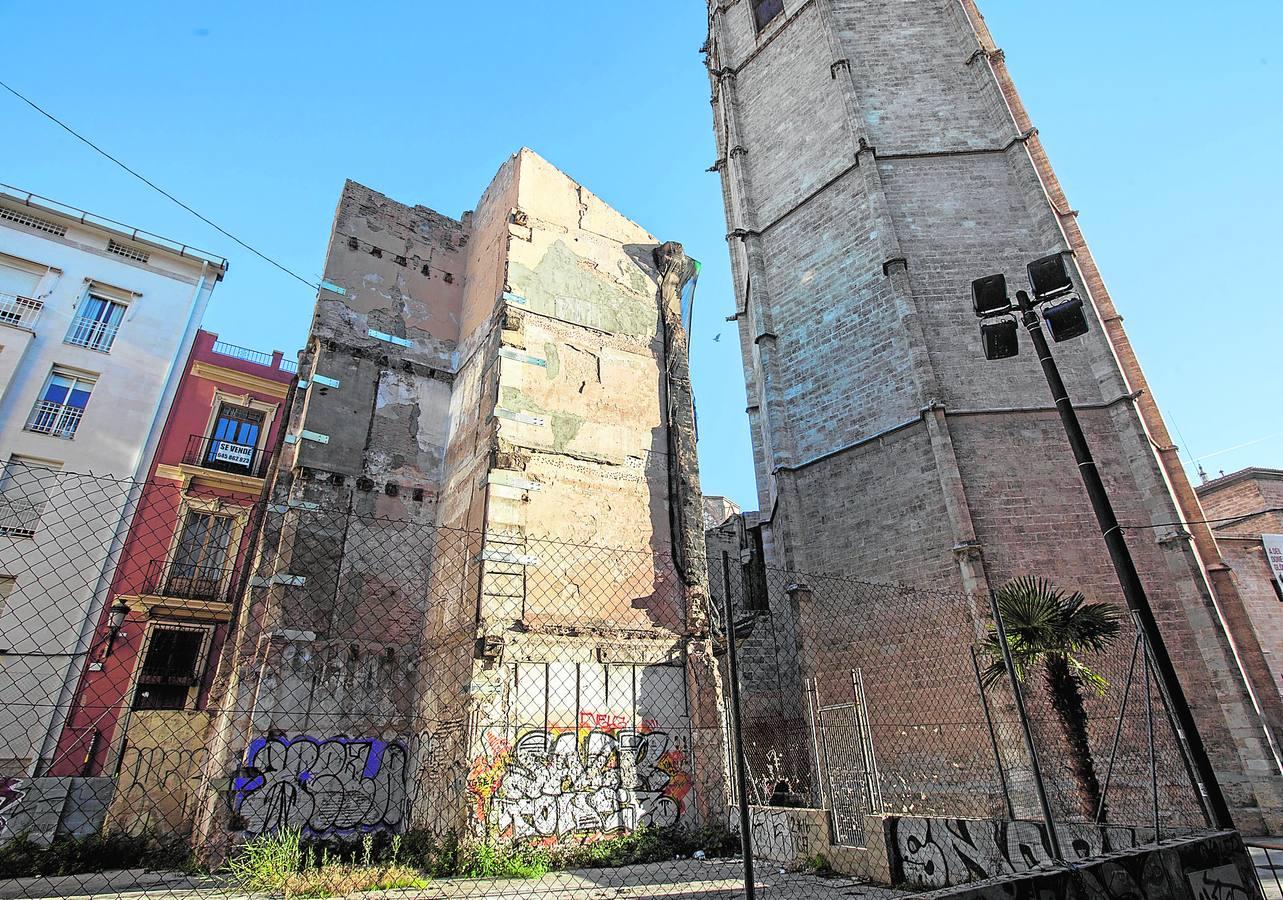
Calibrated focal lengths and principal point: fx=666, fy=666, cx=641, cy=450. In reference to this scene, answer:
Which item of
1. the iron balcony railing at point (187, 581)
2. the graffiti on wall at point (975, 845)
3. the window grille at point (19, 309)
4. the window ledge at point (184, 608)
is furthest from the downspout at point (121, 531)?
the graffiti on wall at point (975, 845)

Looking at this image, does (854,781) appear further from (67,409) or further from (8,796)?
(67,409)

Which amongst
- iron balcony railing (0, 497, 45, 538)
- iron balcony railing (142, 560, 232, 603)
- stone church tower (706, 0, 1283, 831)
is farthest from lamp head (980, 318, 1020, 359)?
iron balcony railing (0, 497, 45, 538)

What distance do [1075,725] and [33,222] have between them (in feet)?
82.5

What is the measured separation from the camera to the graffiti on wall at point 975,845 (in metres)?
6.12

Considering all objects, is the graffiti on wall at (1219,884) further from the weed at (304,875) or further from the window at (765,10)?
the window at (765,10)

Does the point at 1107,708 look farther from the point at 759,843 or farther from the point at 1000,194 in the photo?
the point at 1000,194

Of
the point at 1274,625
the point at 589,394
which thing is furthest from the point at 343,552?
the point at 1274,625

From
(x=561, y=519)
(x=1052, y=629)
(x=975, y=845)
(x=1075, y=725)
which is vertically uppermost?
(x=561, y=519)

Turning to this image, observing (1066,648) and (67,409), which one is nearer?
(1066,648)

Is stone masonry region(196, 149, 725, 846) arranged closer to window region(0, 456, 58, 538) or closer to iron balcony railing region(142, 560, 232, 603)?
iron balcony railing region(142, 560, 232, 603)

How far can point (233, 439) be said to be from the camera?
16.7m

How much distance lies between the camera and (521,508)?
10.3m

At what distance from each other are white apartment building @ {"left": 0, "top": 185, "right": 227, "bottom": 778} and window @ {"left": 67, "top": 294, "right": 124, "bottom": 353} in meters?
0.04

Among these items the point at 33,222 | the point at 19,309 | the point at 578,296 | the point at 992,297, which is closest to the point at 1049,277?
the point at 992,297
